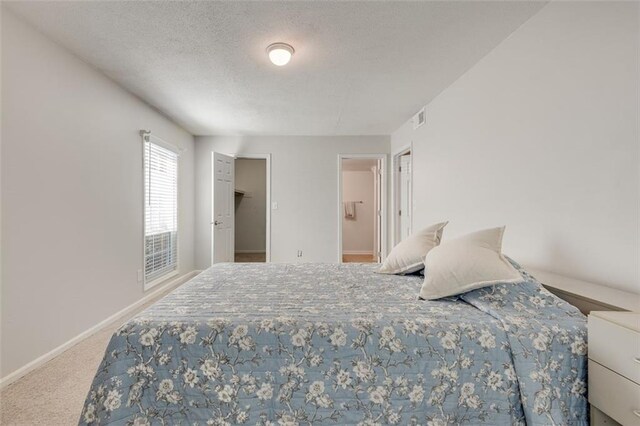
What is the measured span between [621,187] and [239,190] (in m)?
6.88

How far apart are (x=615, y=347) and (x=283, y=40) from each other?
248 centimetres

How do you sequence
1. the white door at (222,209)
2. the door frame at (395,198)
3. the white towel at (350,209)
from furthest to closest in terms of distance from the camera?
the white towel at (350,209) → the door frame at (395,198) → the white door at (222,209)

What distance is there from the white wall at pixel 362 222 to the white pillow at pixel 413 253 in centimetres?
514

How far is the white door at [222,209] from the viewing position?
14.8 feet

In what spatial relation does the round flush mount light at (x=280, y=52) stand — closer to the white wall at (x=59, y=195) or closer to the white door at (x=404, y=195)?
the white wall at (x=59, y=195)

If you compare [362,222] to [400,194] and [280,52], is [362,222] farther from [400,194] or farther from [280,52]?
[280,52]

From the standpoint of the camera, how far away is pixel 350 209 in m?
7.39

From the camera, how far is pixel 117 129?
3.00 meters

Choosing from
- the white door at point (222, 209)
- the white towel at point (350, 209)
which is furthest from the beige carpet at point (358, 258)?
the white door at point (222, 209)

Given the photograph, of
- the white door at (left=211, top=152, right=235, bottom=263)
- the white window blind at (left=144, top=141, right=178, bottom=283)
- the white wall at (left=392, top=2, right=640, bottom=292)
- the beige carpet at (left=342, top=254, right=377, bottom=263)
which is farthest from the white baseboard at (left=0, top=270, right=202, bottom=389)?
the beige carpet at (left=342, top=254, right=377, bottom=263)

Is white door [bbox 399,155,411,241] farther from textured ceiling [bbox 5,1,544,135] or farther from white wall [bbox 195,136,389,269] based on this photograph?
textured ceiling [bbox 5,1,544,135]

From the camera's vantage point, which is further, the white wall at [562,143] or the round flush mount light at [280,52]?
the round flush mount light at [280,52]

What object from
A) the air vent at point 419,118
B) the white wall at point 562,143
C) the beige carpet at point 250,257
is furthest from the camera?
the beige carpet at point 250,257

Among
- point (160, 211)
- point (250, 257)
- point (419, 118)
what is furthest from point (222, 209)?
point (419, 118)
